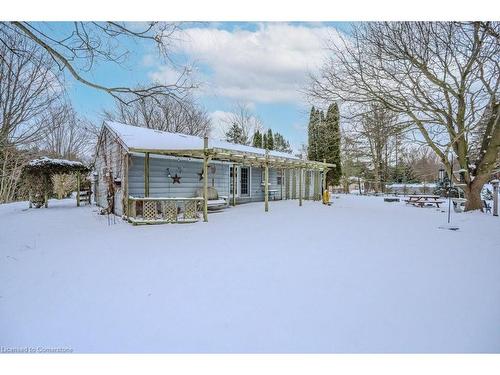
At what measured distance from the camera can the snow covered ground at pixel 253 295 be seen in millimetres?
1791

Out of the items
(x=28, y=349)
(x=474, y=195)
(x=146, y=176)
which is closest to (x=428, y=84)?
(x=474, y=195)

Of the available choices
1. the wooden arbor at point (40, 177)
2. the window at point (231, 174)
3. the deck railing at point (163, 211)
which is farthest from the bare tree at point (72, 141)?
the deck railing at point (163, 211)

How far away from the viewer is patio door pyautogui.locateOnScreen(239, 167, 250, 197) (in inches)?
447

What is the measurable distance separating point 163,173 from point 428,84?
8360mm

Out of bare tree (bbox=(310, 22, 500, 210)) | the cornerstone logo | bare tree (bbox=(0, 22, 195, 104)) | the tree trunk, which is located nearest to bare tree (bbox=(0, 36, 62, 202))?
bare tree (bbox=(0, 22, 195, 104))

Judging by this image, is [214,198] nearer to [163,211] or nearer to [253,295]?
[163,211]

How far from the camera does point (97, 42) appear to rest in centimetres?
324

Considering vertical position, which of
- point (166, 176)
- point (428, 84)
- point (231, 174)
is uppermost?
point (428, 84)

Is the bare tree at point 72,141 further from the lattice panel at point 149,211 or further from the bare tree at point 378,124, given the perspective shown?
the bare tree at point 378,124

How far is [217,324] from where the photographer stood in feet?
6.30

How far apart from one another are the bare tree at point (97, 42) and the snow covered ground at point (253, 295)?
7.98 ft

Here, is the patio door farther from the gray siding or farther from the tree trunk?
the tree trunk
